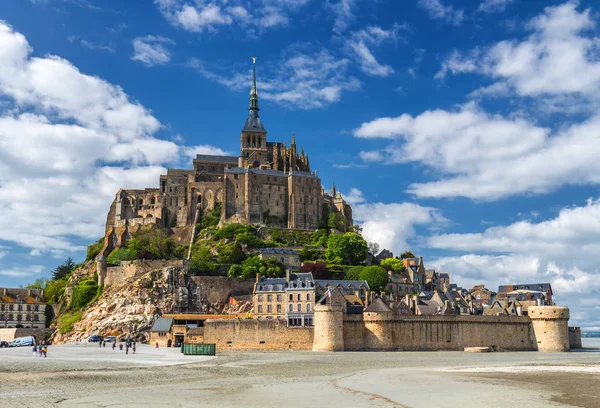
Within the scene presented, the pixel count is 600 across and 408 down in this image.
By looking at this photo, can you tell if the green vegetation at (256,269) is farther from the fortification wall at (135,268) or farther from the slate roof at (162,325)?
the slate roof at (162,325)

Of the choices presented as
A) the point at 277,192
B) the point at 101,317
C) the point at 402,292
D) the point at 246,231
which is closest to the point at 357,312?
the point at 402,292

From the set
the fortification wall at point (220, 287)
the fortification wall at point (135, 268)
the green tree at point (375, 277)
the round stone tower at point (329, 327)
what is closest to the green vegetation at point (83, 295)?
the fortification wall at point (135, 268)

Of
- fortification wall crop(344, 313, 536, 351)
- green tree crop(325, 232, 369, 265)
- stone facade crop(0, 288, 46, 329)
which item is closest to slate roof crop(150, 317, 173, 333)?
fortification wall crop(344, 313, 536, 351)

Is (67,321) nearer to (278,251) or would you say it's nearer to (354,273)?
(278,251)

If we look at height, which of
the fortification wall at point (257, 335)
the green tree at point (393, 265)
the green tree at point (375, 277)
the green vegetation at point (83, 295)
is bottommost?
the fortification wall at point (257, 335)

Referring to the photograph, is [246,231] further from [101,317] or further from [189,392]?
[189,392]

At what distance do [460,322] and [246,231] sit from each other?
35.6 metres

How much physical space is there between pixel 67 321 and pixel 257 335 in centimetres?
2610

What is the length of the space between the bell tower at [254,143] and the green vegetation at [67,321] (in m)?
37.6

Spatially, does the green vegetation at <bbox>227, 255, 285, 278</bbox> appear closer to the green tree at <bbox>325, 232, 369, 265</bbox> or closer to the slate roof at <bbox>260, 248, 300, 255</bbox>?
the slate roof at <bbox>260, 248, 300, 255</bbox>

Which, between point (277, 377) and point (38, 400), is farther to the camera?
point (277, 377)

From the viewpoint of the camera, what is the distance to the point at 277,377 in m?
31.8

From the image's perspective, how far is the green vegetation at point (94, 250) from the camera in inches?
3376

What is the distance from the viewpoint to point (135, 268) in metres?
69.4
